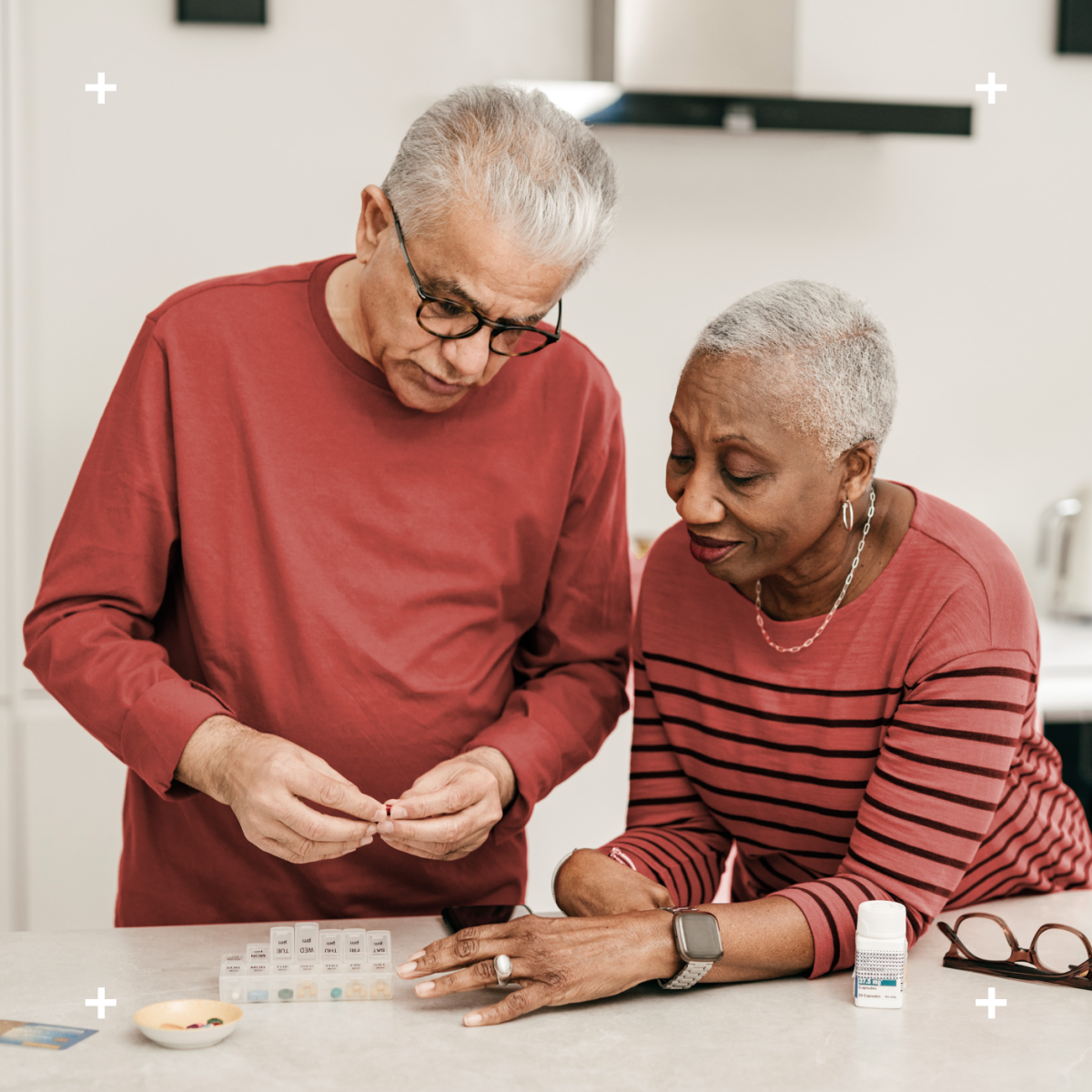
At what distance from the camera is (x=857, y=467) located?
4.55 feet

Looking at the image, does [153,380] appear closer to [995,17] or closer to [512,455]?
[512,455]

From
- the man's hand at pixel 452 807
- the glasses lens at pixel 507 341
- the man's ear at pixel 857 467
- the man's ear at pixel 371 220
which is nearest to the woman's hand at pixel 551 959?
the man's hand at pixel 452 807

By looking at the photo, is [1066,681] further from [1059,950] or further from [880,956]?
[880,956]

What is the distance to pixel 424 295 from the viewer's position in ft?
4.42

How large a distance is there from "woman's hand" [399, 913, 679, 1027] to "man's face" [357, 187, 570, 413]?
617 millimetres

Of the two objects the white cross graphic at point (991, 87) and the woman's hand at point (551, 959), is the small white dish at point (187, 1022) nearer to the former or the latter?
the woman's hand at point (551, 959)

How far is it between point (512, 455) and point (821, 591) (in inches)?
17.1

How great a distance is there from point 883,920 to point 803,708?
289 millimetres

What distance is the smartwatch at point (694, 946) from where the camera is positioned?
121cm

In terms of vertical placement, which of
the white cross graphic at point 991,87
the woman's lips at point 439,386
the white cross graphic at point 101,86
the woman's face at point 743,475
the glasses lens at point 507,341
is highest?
the white cross graphic at point 991,87

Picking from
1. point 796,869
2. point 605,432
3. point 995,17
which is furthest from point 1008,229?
point 796,869

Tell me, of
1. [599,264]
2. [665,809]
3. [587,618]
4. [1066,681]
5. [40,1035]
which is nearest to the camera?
[40,1035]

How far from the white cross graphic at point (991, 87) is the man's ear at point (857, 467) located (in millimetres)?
2065

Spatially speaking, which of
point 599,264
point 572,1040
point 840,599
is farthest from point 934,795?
point 599,264
